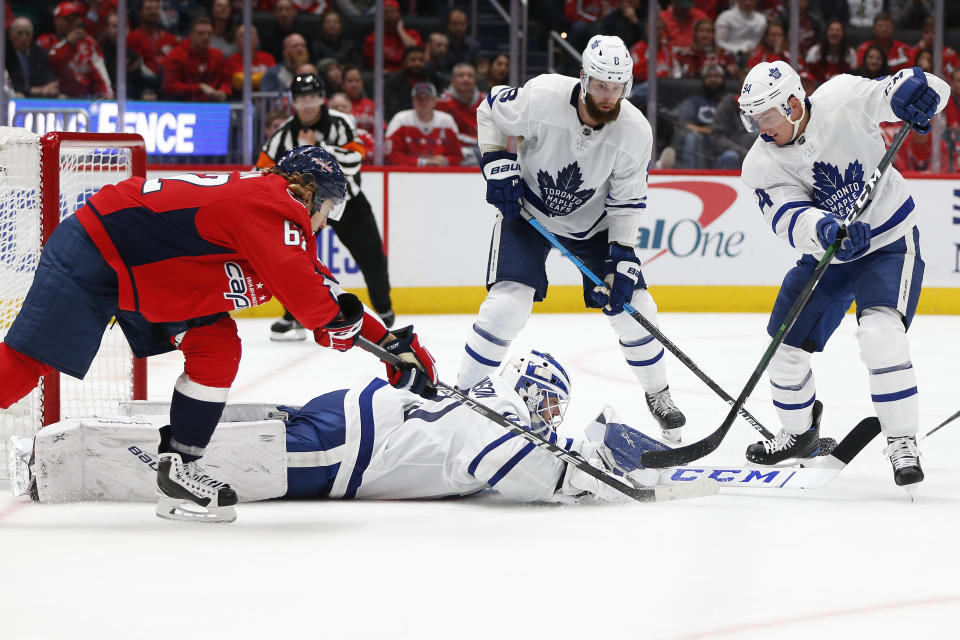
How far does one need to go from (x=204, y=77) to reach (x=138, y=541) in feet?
15.2

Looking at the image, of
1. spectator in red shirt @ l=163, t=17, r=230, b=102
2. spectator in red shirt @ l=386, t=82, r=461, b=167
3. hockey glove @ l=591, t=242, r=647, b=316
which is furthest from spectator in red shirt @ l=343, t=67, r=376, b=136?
hockey glove @ l=591, t=242, r=647, b=316

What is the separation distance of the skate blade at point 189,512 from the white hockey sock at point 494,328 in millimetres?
1056

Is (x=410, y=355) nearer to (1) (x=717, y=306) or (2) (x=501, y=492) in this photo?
(2) (x=501, y=492)

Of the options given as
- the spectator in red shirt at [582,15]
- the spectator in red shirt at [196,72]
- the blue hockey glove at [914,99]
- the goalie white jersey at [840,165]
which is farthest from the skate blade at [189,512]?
the spectator in red shirt at [582,15]

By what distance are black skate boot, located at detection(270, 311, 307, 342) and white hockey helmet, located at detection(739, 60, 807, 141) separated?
313 centimetres

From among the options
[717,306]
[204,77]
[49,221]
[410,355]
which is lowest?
[717,306]

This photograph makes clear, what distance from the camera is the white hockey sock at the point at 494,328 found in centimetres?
333

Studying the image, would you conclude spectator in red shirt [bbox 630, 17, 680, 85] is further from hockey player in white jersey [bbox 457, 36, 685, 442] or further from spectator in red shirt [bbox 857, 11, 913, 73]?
hockey player in white jersey [bbox 457, 36, 685, 442]

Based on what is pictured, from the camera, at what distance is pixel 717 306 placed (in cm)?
672

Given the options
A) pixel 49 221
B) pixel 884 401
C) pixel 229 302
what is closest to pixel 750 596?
pixel 884 401

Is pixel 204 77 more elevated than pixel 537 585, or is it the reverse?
pixel 204 77

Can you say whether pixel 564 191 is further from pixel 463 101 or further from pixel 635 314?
pixel 463 101

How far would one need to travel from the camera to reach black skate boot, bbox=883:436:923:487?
2.72m

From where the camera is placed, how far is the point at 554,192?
3.38 m
